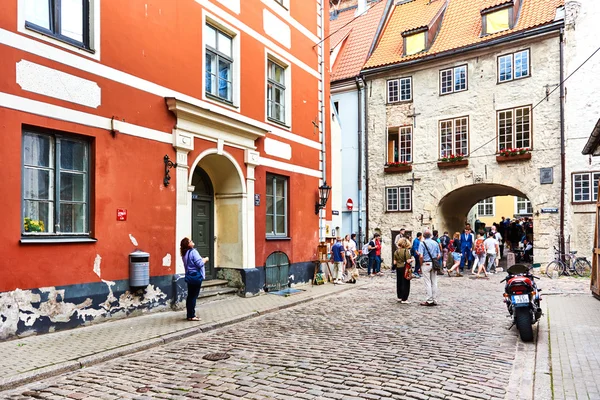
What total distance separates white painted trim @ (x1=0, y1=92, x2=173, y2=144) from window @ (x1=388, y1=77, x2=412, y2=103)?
15867 millimetres

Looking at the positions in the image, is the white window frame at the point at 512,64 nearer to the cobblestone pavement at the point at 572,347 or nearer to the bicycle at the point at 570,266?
the bicycle at the point at 570,266

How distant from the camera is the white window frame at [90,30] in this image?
7.69 m

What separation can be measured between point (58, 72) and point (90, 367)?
15.9 feet

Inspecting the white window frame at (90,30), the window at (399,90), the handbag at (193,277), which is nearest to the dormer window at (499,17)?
the window at (399,90)

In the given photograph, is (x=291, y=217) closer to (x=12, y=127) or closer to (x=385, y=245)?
(x=12, y=127)

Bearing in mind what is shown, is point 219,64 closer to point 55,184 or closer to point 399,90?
point 55,184

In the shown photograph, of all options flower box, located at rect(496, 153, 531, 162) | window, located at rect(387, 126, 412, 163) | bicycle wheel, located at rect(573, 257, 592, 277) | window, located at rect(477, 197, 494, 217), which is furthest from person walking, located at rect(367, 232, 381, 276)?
window, located at rect(477, 197, 494, 217)

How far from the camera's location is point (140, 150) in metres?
9.66

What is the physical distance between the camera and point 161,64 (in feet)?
33.9

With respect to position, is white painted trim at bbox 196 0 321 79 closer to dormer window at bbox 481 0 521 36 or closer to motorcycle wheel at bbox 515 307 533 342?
motorcycle wheel at bbox 515 307 533 342

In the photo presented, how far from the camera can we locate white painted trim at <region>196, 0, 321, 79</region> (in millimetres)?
11773

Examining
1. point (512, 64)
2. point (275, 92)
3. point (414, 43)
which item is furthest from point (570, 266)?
point (275, 92)

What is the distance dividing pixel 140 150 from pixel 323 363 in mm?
5648

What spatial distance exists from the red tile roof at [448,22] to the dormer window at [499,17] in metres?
0.28
